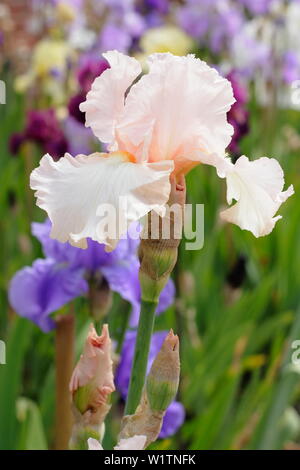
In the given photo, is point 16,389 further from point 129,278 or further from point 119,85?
point 119,85

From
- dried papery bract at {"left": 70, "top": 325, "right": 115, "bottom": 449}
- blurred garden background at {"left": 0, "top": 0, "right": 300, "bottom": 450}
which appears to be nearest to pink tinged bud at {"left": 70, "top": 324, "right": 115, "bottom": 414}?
dried papery bract at {"left": 70, "top": 325, "right": 115, "bottom": 449}

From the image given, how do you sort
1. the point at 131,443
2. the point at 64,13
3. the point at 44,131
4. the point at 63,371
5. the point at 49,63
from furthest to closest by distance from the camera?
the point at 64,13 → the point at 49,63 → the point at 44,131 → the point at 63,371 → the point at 131,443

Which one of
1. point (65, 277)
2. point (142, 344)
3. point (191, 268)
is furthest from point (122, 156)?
point (191, 268)

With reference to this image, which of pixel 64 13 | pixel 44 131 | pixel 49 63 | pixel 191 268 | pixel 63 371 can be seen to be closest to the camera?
pixel 63 371

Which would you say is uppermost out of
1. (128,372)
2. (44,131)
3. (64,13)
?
(64,13)

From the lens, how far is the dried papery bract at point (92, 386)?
2.03 feet

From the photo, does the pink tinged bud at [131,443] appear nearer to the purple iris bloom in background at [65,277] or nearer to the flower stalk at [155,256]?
the flower stalk at [155,256]

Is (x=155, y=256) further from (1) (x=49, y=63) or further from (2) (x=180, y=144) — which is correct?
(1) (x=49, y=63)

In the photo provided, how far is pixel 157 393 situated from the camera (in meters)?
0.60

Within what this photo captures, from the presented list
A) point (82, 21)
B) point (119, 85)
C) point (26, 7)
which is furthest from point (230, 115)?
point (26, 7)

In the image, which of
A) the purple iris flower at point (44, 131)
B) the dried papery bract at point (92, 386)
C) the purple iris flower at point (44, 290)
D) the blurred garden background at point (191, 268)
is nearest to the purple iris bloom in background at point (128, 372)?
the blurred garden background at point (191, 268)

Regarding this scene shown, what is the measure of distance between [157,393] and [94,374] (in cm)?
6
